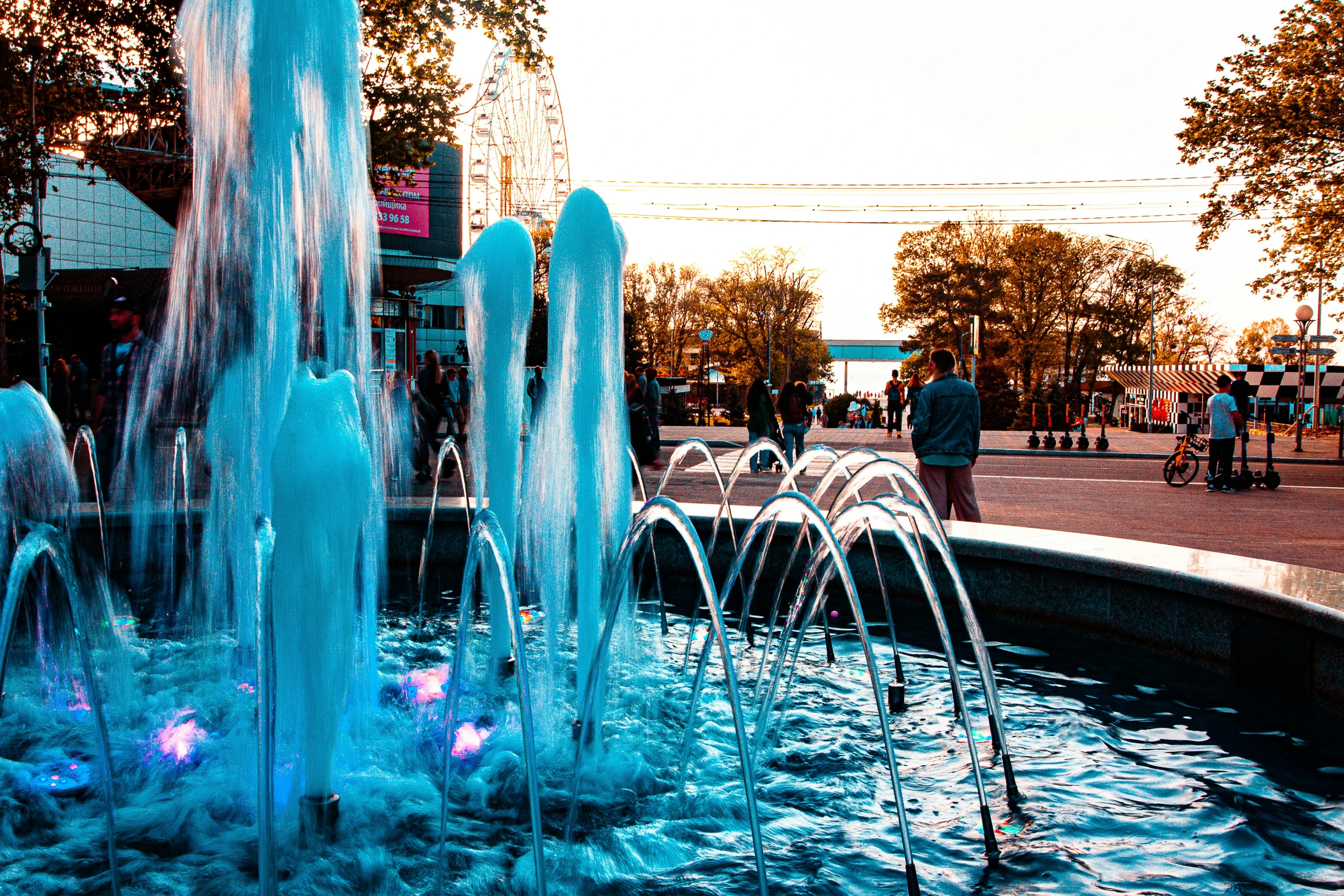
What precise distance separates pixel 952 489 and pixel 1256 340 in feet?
309

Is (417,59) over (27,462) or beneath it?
over

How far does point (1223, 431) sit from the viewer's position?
14961 mm

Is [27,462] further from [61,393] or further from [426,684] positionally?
[61,393]

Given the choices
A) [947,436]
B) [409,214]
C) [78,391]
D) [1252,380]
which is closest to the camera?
[947,436]

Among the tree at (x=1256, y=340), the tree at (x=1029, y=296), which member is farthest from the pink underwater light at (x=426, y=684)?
the tree at (x=1256, y=340)

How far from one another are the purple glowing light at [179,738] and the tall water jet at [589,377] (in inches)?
64.5

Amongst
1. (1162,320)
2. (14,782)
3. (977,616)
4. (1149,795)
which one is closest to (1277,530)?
(977,616)

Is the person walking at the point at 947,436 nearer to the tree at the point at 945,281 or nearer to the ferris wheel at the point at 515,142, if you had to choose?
the ferris wheel at the point at 515,142

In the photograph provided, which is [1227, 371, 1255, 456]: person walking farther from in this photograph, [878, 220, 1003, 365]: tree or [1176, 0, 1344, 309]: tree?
[878, 220, 1003, 365]: tree

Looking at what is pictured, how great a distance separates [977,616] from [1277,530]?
6014mm

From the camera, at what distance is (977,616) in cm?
623

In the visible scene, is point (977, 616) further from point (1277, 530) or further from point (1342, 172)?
point (1342, 172)

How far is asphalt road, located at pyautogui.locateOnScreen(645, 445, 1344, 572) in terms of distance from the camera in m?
9.41

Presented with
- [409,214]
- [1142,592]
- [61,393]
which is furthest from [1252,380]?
[409,214]
